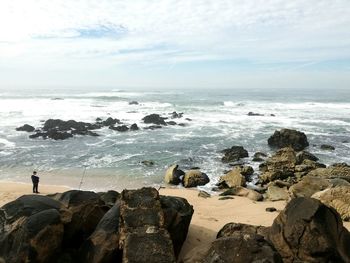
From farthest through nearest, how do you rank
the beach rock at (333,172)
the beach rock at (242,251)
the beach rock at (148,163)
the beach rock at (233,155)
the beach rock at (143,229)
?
1. the beach rock at (233,155)
2. the beach rock at (148,163)
3. the beach rock at (333,172)
4. the beach rock at (143,229)
5. the beach rock at (242,251)

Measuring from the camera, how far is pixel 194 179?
17328 mm

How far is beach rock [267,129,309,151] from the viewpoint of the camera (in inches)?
1043

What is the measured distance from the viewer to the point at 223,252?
593cm

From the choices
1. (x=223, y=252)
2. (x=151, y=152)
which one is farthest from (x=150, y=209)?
(x=151, y=152)

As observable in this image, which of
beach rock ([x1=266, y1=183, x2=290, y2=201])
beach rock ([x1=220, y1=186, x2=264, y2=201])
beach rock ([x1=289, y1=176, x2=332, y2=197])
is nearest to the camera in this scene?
beach rock ([x1=289, y1=176, x2=332, y2=197])

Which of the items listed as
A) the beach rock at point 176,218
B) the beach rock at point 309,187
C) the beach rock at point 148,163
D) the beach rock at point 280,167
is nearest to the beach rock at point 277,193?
the beach rock at point 309,187

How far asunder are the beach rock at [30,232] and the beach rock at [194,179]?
10256 millimetres

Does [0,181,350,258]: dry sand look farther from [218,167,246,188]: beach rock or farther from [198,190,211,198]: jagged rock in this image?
[218,167,246,188]: beach rock

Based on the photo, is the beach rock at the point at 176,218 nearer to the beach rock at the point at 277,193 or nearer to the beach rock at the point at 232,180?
the beach rock at the point at 277,193

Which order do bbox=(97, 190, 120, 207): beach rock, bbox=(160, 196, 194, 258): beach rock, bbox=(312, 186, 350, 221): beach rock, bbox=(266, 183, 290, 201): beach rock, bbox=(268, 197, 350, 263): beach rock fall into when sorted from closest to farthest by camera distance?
bbox=(268, 197, 350, 263): beach rock → bbox=(160, 196, 194, 258): beach rock → bbox=(97, 190, 120, 207): beach rock → bbox=(312, 186, 350, 221): beach rock → bbox=(266, 183, 290, 201): beach rock

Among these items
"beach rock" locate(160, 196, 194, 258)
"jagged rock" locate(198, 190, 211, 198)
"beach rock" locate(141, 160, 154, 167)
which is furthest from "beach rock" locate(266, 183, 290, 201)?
"beach rock" locate(141, 160, 154, 167)

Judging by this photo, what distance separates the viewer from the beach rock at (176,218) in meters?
8.01

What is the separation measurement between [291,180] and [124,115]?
31.7 metres

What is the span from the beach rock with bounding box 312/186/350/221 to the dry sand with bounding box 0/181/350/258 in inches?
18.2
